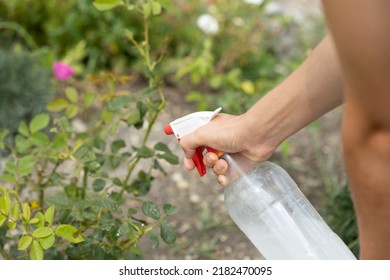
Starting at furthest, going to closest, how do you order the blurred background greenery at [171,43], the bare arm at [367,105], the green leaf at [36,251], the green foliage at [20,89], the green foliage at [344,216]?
1. the blurred background greenery at [171,43]
2. the green foliage at [20,89]
3. the green foliage at [344,216]
4. the green leaf at [36,251]
5. the bare arm at [367,105]

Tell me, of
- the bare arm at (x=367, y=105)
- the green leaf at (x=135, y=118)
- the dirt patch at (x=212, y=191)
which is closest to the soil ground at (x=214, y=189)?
the dirt patch at (x=212, y=191)

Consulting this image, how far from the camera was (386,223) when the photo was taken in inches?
59.6

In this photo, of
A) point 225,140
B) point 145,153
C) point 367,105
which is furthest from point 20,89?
point 367,105

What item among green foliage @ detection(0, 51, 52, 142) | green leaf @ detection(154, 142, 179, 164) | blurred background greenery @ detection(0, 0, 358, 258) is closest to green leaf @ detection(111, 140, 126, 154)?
green leaf @ detection(154, 142, 179, 164)

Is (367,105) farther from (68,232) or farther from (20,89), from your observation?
(20,89)

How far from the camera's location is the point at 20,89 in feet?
10.4

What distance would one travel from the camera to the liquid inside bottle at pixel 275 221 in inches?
82.3

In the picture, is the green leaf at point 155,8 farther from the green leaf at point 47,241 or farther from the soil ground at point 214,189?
the soil ground at point 214,189

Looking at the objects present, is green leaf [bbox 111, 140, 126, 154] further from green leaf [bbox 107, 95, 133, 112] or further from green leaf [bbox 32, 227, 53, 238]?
green leaf [bbox 32, 227, 53, 238]

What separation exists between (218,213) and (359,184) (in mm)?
1532

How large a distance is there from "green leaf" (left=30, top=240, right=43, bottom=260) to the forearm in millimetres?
585

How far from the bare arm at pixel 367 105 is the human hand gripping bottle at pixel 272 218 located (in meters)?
0.52

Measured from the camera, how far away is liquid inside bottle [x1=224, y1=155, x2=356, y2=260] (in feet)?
6.86

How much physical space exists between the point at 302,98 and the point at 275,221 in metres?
0.39
